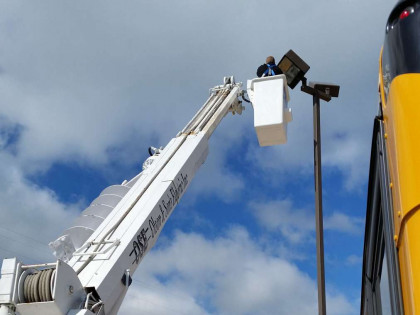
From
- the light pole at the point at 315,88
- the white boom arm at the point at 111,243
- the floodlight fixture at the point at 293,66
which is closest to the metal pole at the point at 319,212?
the light pole at the point at 315,88

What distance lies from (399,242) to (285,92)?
4800 millimetres

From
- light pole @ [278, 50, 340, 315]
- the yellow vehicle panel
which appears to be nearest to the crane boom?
light pole @ [278, 50, 340, 315]

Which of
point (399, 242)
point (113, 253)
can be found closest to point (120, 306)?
point (113, 253)

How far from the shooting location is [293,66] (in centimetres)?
571

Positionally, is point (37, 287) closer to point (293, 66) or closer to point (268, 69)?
point (293, 66)

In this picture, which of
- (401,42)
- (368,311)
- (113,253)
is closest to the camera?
(401,42)

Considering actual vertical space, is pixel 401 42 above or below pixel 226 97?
below

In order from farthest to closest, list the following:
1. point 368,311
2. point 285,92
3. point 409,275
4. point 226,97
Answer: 1. point 226,97
2. point 285,92
3. point 368,311
4. point 409,275

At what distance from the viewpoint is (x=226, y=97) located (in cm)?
899

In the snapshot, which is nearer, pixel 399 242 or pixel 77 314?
pixel 399 242

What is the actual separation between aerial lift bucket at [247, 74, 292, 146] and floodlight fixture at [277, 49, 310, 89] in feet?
3.34

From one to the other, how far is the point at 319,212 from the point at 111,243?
2.27 m

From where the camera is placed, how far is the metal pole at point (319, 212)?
15.2 ft

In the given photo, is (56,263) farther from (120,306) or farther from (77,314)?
(120,306)
